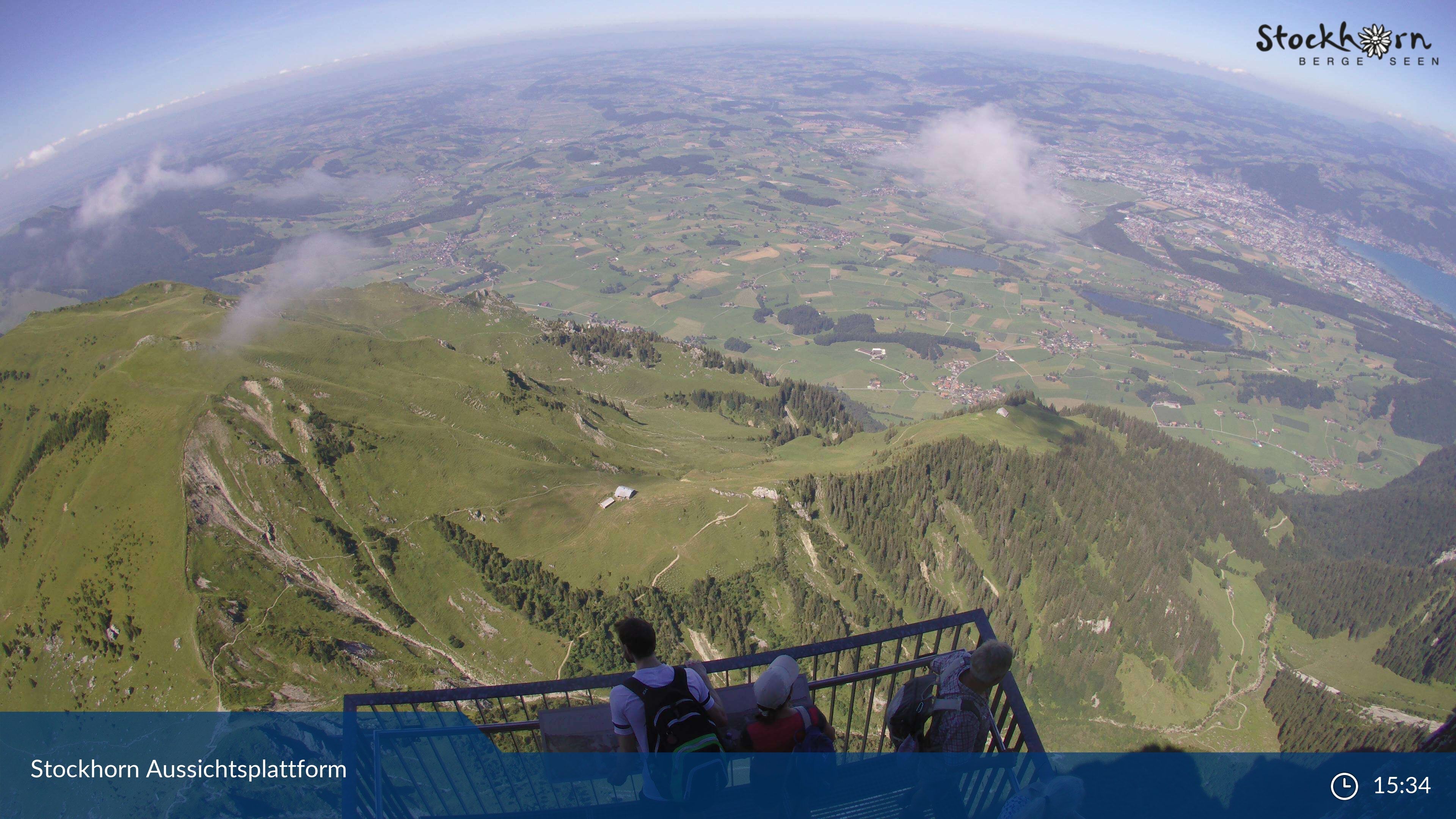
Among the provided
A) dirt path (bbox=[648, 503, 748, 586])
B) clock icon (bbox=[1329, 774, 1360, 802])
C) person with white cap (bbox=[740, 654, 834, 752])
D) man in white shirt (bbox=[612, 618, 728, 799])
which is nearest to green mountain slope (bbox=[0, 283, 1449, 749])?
dirt path (bbox=[648, 503, 748, 586])

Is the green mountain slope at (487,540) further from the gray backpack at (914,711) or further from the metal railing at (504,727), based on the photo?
the gray backpack at (914,711)

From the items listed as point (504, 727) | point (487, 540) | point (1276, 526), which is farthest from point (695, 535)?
point (1276, 526)

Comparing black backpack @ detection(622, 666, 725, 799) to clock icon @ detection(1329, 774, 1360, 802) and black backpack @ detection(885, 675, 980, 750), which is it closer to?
black backpack @ detection(885, 675, 980, 750)

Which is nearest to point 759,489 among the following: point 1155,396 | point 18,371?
point 18,371

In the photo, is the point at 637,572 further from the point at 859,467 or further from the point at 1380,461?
the point at 1380,461

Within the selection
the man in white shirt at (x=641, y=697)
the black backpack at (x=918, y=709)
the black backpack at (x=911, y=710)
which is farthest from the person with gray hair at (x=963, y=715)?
the man in white shirt at (x=641, y=697)

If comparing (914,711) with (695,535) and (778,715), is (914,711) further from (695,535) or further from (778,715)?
(695,535)

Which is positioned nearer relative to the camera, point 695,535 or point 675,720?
point 675,720
